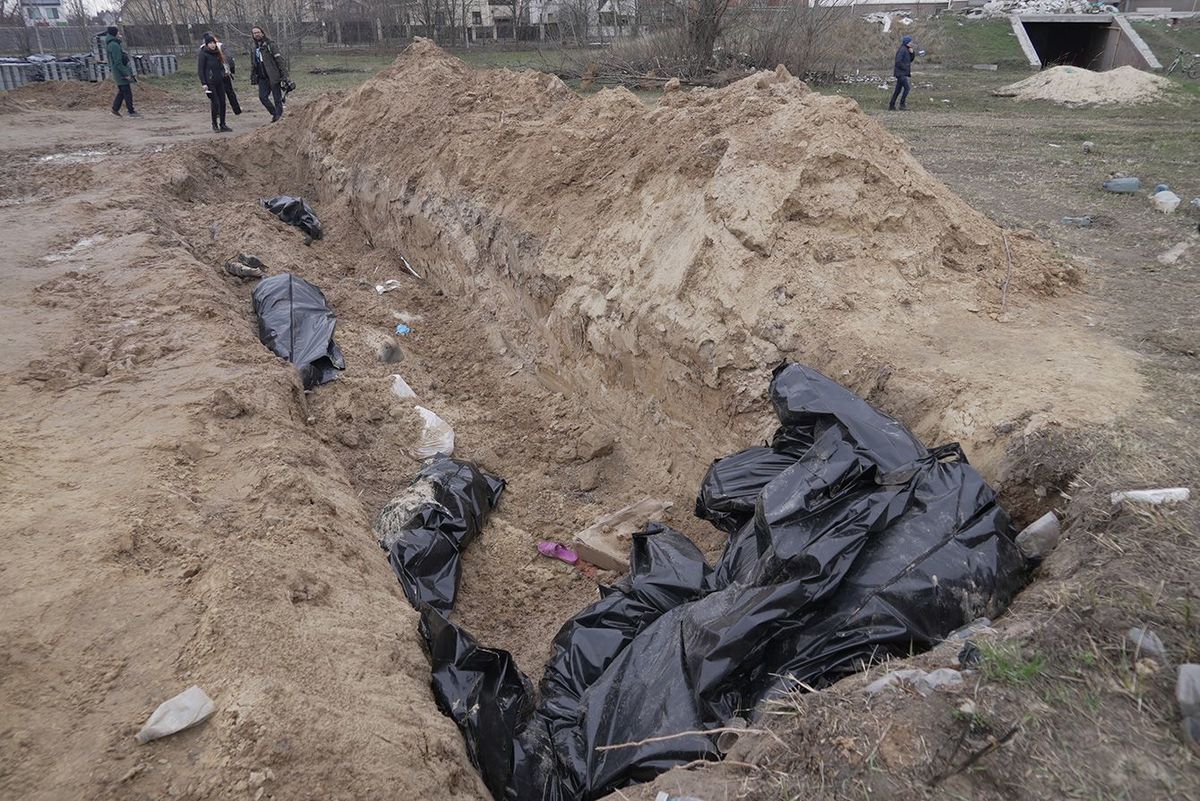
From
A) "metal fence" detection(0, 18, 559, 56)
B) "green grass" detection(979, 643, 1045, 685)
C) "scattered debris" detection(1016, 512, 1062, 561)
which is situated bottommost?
"scattered debris" detection(1016, 512, 1062, 561)

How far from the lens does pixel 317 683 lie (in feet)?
9.76

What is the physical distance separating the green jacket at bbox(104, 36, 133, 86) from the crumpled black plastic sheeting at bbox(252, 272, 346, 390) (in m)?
10.8

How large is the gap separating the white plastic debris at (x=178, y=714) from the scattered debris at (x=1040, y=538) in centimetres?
323

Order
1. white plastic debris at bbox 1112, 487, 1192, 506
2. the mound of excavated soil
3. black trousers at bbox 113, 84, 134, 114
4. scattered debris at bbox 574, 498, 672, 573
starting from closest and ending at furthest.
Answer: white plastic debris at bbox 1112, 487, 1192, 506 → scattered debris at bbox 574, 498, 672, 573 → black trousers at bbox 113, 84, 134, 114 → the mound of excavated soil

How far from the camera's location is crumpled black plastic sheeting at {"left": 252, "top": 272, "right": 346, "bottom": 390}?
636 centimetres

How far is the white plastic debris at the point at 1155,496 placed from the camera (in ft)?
9.92

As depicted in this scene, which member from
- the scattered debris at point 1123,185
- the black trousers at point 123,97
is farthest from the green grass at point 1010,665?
the black trousers at point 123,97

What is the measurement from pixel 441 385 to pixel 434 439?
106 centimetres

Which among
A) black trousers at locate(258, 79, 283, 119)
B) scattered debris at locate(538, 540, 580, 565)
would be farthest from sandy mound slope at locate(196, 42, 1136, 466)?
black trousers at locate(258, 79, 283, 119)

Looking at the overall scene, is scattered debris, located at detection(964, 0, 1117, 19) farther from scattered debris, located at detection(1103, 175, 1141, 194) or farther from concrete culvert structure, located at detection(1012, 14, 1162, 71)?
scattered debris, located at detection(1103, 175, 1141, 194)

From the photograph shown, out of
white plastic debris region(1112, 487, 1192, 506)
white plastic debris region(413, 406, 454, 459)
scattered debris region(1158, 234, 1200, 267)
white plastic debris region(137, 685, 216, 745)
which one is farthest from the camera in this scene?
scattered debris region(1158, 234, 1200, 267)

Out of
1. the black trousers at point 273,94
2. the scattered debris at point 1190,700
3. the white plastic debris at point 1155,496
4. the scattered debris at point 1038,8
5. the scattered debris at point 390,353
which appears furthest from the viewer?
the scattered debris at point 1038,8

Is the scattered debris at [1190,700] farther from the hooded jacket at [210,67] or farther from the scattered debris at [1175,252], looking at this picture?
the hooded jacket at [210,67]

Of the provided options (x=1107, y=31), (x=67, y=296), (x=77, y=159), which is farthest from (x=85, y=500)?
(x=1107, y=31)
